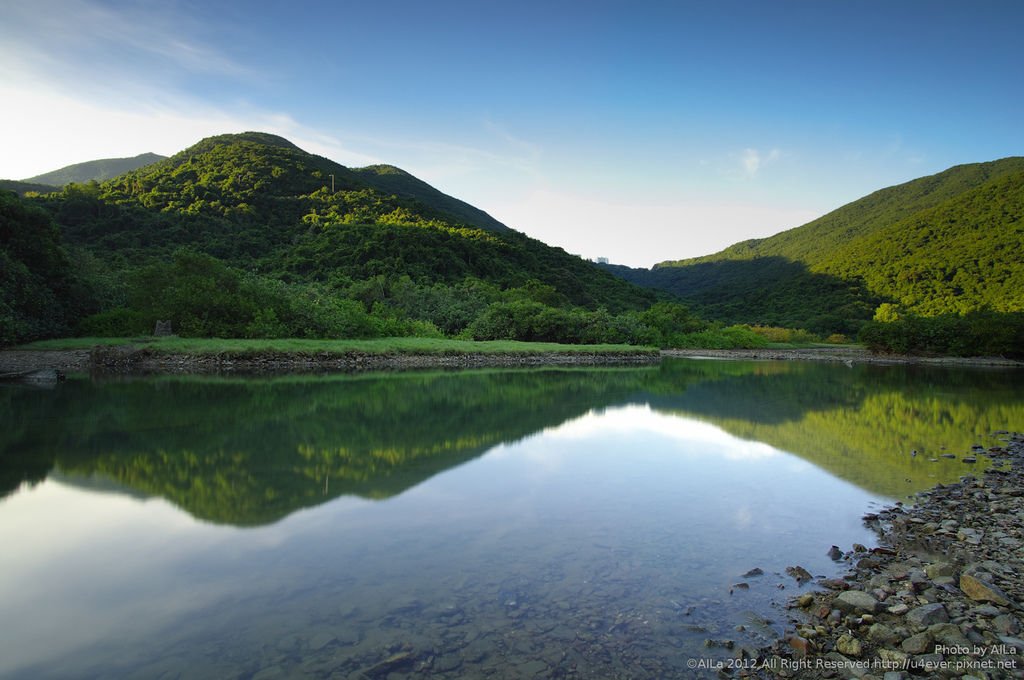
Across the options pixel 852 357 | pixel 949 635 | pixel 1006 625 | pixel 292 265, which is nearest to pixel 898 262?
pixel 852 357

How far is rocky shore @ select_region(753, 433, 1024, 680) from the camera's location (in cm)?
381

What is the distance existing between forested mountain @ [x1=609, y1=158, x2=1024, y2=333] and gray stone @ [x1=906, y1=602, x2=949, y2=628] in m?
67.6

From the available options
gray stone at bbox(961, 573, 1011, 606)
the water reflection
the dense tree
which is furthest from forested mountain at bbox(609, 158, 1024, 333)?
the dense tree

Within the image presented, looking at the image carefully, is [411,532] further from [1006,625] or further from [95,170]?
[95,170]

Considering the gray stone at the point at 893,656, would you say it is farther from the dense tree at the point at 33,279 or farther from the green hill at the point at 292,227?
the green hill at the point at 292,227

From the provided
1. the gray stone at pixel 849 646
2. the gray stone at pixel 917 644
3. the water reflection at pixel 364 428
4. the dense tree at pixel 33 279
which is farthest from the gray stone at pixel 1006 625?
the dense tree at pixel 33 279

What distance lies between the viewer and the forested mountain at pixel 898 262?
2736 inches

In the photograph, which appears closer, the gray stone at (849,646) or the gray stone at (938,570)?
the gray stone at (849,646)

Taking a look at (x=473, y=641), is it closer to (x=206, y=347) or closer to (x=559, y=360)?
(x=206, y=347)

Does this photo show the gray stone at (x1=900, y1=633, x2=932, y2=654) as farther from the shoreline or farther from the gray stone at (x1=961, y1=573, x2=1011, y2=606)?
the shoreline

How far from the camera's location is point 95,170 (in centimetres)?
12038

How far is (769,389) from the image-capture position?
2395 centimetres

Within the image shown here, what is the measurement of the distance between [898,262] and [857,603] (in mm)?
96304

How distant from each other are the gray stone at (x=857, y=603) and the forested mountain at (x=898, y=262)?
6756 cm
